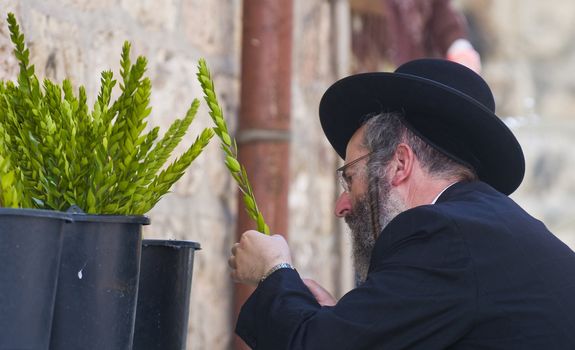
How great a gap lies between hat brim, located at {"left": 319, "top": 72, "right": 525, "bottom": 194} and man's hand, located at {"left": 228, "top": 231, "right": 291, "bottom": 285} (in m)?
0.42

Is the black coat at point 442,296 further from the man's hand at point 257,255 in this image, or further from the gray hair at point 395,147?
the gray hair at point 395,147

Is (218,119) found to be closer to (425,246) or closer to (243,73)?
(425,246)

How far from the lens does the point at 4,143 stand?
69.3 inches

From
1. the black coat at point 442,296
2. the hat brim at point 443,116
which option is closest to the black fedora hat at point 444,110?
the hat brim at point 443,116

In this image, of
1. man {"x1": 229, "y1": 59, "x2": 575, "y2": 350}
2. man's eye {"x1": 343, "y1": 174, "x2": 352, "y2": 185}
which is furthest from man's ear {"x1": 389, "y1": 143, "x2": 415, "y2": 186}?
man's eye {"x1": 343, "y1": 174, "x2": 352, "y2": 185}

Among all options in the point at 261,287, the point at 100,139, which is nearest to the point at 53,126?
the point at 100,139

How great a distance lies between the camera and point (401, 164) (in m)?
2.38

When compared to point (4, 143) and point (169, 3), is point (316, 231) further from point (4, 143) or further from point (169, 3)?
point (4, 143)

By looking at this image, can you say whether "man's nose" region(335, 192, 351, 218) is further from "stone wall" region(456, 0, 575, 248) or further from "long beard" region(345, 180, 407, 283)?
"stone wall" region(456, 0, 575, 248)

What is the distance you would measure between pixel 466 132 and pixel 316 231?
7.05ft

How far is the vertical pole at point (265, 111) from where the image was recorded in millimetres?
3531

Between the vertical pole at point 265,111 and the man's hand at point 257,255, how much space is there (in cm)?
125

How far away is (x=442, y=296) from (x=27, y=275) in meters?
0.82

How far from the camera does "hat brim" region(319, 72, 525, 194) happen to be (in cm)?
231
